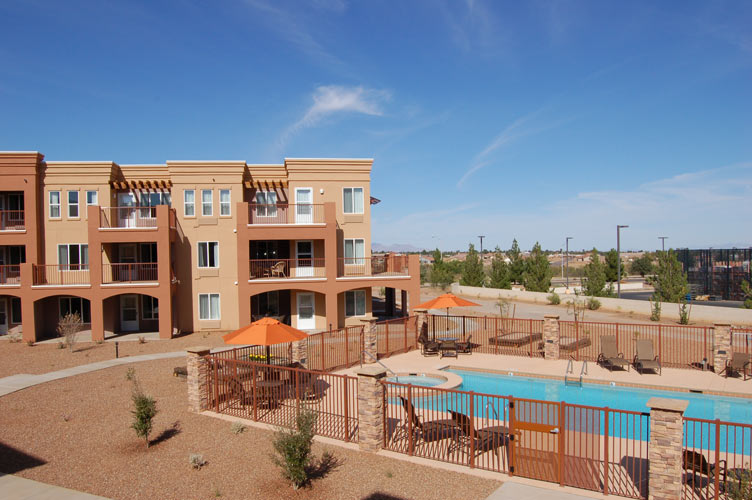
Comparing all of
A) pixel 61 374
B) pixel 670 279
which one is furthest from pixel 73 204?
pixel 670 279

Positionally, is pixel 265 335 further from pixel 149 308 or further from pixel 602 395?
pixel 149 308

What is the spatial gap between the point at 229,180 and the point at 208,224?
278 cm

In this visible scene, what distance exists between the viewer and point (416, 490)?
8.12 meters

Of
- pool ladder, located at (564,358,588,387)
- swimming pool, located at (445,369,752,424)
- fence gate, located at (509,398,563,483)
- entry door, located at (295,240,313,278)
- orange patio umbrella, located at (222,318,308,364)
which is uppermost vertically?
entry door, located at (295,240,313,278)

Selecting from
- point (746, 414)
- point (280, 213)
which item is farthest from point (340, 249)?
point (746, 414)

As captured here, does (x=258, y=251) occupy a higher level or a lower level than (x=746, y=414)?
higher

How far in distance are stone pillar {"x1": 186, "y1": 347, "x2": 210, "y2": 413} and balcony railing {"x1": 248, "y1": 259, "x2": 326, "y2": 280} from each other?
13909 millimetres

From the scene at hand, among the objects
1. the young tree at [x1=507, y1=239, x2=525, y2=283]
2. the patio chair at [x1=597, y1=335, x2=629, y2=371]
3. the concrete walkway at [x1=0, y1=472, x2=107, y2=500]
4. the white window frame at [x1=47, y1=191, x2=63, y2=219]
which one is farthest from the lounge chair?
the young tree at [x1=507, y1=239, x2=525, y2=283]

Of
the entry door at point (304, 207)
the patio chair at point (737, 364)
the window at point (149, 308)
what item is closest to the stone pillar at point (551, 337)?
the patio chair at point (737, 364)

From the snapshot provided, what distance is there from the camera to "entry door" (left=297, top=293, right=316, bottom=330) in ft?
91.2

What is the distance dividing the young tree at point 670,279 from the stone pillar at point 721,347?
62.3 ft

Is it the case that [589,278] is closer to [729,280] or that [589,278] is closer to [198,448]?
[729,280]

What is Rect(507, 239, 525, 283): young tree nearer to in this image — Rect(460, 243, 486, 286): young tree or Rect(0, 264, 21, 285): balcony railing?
Rect(460, 243, 486, 286): young tree

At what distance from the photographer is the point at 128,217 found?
27578mm
